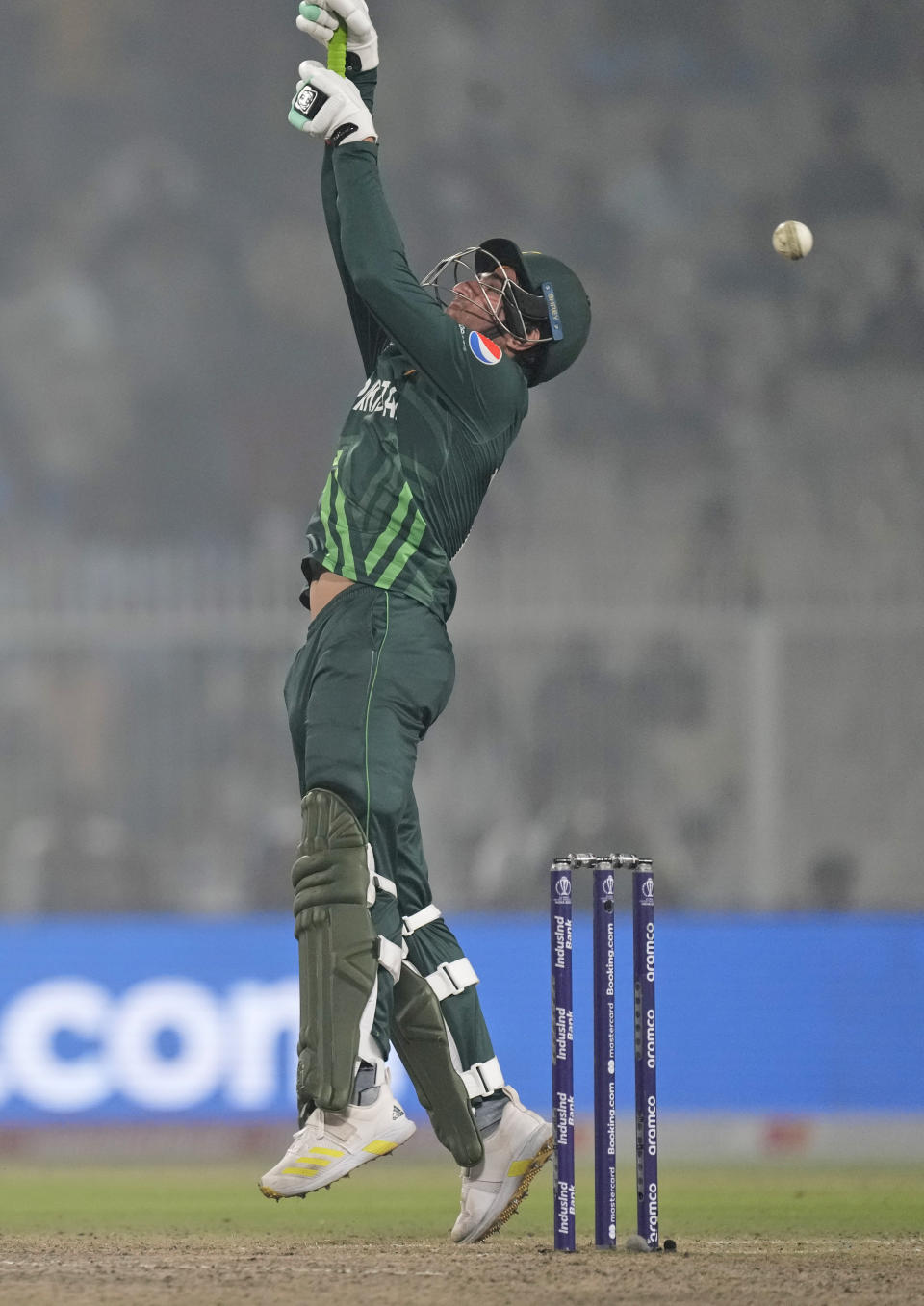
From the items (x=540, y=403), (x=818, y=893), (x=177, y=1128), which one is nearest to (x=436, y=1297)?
(x=177, y=1128)

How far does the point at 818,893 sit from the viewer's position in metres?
16.9

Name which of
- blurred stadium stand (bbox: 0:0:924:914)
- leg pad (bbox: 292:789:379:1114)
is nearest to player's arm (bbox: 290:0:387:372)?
leg pad (bbox: 292:789:379:1114)

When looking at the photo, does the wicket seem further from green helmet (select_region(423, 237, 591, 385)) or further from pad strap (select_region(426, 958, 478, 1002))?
green helmet (select_region(423, 237, 591, 385))

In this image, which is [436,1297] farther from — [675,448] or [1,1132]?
[675,448]

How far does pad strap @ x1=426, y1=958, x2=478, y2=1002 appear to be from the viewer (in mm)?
4820

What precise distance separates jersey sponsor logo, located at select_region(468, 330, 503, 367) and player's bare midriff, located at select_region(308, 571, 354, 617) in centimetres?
60

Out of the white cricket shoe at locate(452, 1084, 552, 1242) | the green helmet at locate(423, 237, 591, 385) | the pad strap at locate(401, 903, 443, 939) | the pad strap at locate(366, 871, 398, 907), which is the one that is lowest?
the white cricket shoe at locate(452, 1084, 552, 1242)

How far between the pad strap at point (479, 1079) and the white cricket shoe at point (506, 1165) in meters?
0.07

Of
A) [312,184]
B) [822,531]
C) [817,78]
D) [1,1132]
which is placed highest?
[817,78]

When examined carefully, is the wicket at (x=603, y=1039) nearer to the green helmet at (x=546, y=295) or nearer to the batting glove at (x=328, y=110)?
the green helmet at (x=546, y=295)

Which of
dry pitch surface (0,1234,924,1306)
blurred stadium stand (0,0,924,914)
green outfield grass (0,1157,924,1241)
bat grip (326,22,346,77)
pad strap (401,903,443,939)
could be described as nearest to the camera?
dry pitch surface (0,1234,924,1306)

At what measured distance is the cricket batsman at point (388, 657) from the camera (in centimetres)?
450

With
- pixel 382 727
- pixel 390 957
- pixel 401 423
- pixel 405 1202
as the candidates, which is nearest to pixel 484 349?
pixel 401 423

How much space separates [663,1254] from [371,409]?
211cm
